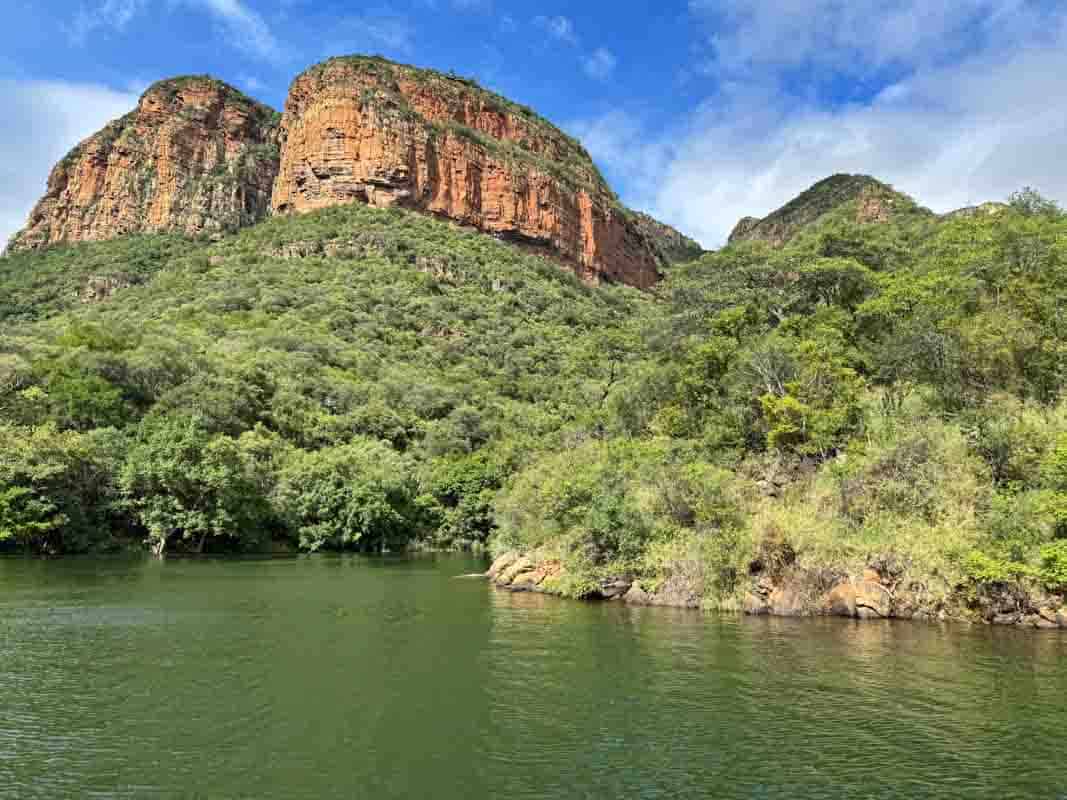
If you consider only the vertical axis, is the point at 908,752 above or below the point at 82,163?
below

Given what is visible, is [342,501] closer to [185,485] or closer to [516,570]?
[185,485]

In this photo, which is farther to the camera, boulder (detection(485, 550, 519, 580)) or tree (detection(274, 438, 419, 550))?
tree (detection(274, 438, 419, 550))

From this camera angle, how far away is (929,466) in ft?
90.8

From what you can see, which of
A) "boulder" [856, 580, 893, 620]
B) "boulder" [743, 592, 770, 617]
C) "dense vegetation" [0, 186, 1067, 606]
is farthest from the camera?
"dense vegetation" [0, 186, 1067, 606]

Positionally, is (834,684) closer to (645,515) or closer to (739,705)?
(739,705)

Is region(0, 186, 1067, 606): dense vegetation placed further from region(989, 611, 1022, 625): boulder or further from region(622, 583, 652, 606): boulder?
region(989, 611, 1022, 625): boulder

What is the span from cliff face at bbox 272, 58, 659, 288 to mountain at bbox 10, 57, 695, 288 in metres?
0.25

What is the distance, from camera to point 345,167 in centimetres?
12106

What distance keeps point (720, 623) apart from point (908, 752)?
467 inches

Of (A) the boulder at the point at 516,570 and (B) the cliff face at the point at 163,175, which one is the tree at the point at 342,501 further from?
(B) the cliff face at the point at 163,175

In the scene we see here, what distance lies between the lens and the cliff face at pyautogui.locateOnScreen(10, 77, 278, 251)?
14150 centimetres

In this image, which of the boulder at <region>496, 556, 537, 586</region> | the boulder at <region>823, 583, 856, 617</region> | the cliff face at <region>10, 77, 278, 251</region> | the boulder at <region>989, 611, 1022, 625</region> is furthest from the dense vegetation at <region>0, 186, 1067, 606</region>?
the cliff face at <region>10, 77, 278, 251</region>

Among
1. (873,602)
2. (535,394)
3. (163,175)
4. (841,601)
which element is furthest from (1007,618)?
(163,175)

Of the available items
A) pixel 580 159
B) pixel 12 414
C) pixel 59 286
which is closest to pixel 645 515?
pixel 12 414
